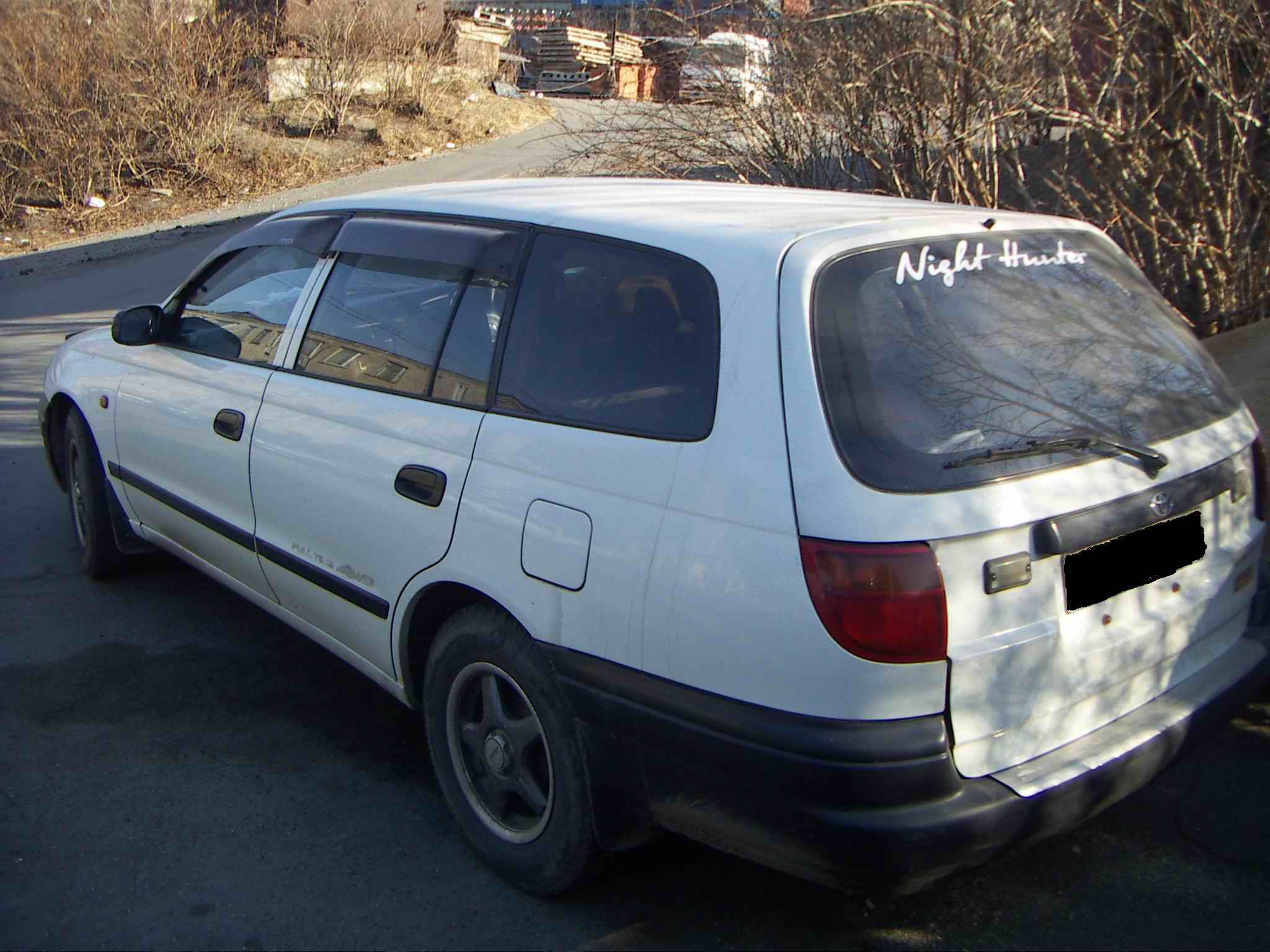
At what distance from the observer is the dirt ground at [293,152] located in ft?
60.7

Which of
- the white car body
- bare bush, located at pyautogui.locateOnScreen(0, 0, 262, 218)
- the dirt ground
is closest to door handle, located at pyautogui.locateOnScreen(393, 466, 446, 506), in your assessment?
the white car body

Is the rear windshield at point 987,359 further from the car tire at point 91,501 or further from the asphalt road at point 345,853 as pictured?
the car tire at point 91,501

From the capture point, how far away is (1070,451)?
2637 mm

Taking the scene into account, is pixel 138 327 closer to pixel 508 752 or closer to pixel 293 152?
pixel 508 752

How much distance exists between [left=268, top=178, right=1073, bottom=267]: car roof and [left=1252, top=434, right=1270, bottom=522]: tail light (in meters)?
0.80

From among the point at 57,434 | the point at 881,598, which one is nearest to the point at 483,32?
the point at 57,434

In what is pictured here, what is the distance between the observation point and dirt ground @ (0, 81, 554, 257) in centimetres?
1850

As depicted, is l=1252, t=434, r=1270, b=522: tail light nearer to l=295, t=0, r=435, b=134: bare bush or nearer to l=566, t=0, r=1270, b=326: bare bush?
l=566, t=0, r=1270, b=326: bare bush

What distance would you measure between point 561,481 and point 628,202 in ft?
3.10

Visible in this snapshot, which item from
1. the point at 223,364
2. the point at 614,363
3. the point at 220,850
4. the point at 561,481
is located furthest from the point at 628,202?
the point at 220,850

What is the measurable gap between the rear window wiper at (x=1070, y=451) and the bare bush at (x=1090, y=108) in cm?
406

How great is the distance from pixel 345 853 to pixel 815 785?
158cm

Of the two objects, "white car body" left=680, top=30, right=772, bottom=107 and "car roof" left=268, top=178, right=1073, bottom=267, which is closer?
"car roof" left=268, top=178, right=1073, bottom=267

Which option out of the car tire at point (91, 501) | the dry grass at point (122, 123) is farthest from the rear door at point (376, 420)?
the dry grass at point (122, 123)
